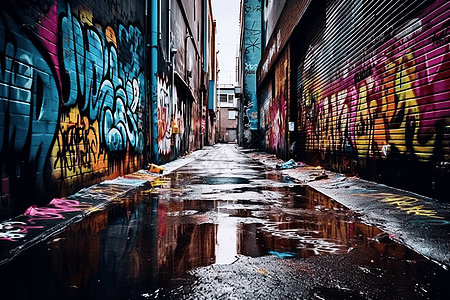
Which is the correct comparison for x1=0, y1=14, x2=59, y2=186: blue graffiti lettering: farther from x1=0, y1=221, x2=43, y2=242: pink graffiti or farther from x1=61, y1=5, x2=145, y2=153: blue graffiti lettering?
x1=0, y1=221, x2=43, y2=242: pink graffiti

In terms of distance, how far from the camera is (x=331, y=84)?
30.8ft

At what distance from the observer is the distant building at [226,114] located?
7512 centimetres

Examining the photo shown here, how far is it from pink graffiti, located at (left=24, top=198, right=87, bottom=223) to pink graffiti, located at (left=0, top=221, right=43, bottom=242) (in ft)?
0.66

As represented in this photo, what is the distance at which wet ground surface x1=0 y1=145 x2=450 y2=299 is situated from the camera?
6.86 feet

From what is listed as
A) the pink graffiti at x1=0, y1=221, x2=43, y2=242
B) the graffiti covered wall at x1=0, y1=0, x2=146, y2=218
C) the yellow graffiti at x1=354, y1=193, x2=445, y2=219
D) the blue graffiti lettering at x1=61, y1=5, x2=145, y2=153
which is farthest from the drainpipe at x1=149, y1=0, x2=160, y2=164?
the pink graffiti at x1=0, y1=221, x2=43, y2=242

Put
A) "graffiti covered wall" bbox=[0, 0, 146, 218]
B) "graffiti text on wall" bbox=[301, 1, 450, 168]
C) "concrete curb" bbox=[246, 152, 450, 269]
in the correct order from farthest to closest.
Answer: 1. "graffiti text on wall" bbox=[301, 1, 450, 168]
2. "graffiti covered wall" bbox=[0, 0, 146, 218]
3. "concrete curb" bbox=[246, 152, 450, 269]

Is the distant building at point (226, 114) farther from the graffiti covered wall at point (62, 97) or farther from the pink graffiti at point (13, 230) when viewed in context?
the pink graffiti at point (13, 230)

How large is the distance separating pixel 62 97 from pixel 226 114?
236ft

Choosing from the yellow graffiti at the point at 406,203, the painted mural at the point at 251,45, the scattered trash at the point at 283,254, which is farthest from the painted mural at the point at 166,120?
the painted mural at the point at 251,45

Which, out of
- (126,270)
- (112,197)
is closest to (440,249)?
(126,270)

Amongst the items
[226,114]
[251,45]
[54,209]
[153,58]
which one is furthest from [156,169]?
[226,114]

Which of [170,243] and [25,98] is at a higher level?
[25,98]

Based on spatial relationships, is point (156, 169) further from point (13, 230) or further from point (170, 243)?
point (170, 243)

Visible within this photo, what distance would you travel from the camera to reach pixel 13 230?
3420 mm
